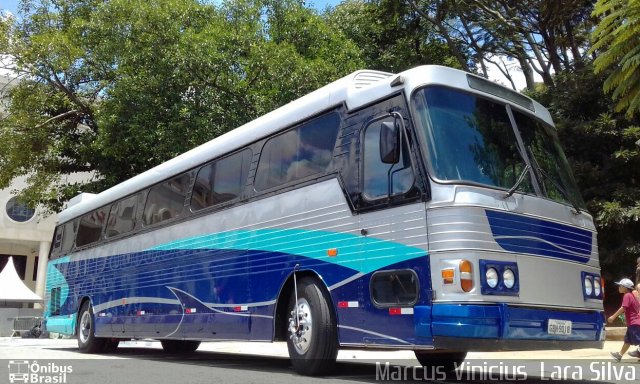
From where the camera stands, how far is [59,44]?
870 inches

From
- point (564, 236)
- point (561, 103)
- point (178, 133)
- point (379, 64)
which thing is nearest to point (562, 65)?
point (561, 103)

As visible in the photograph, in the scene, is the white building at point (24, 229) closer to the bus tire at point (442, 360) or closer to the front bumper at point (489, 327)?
the bus tire at point (442, 360)

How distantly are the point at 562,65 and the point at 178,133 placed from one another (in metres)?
13.3

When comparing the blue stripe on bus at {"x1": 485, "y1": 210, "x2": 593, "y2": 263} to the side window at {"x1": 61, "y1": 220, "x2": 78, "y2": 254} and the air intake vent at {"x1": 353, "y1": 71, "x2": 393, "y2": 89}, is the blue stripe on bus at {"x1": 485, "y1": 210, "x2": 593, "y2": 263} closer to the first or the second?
the air intake vent at {"x1": 353, "y1": 71, "x2": 393, "y2": 89}

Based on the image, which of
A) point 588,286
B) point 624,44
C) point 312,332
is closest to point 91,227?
point 312,332

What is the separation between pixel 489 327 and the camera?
5.87 meters

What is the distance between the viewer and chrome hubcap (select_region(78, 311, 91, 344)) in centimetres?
1389


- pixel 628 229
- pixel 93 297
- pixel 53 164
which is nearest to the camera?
pixel 93 297

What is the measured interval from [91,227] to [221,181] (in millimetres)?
5995

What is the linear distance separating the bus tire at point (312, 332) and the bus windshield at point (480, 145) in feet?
7.09

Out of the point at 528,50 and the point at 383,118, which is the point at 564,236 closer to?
the point at 383,118

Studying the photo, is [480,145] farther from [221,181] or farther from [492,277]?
[221,181]

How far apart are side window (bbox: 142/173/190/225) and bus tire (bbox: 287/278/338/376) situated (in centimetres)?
392

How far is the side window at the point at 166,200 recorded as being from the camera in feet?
36.2
